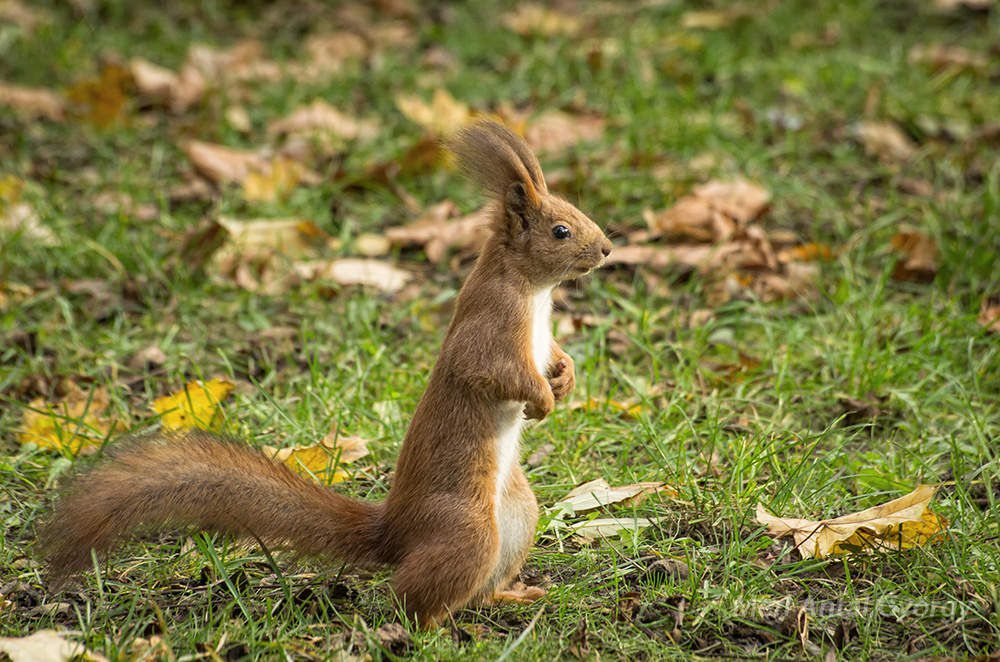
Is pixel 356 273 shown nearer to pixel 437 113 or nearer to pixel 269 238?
pixel 269 238

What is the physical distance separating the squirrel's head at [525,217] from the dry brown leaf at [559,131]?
2.07 m

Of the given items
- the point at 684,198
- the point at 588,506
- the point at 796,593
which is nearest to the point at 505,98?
the point at 684,198

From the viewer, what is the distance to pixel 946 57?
4.66 m

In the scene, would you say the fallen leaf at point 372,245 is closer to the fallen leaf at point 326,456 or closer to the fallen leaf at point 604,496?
the fallen leaf at point 326,456

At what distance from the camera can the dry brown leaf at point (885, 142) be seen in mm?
4101

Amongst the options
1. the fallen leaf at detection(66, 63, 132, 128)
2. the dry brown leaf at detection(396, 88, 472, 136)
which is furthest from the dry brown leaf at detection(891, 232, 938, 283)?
the fallen leaf at detection(66, 63, 132, 128)

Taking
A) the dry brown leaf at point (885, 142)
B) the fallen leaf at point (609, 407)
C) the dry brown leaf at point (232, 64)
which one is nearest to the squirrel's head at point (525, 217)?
the fallen leaf at point (609, 407)

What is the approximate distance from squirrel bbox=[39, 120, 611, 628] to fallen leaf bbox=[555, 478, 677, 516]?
0.27 meters

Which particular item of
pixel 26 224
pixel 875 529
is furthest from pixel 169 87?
Result: pixel 875 529

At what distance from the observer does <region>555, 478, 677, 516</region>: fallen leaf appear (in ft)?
7.48

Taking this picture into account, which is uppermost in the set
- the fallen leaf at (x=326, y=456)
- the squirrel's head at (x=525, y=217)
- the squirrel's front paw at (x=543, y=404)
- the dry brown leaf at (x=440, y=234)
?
the squirrel's head at (x=525, y=217)

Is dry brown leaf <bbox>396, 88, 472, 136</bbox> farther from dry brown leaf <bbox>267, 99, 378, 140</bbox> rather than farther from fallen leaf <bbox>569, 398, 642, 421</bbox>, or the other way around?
fallen leaf <bbox>569, 398, 642, 421</bbox>

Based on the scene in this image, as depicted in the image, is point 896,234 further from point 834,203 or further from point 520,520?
point 520,520

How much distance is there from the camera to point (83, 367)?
2.93 metres
